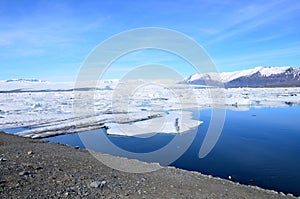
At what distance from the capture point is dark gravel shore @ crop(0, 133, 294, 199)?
15.5 feet

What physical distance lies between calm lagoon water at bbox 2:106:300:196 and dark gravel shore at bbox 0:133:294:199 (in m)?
1.23

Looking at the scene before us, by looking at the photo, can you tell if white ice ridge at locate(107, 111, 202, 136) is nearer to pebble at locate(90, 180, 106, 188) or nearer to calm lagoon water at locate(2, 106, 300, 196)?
calm lagoon water at locate(2, 106, 300, 196)

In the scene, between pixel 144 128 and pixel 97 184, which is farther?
pixel 144 128

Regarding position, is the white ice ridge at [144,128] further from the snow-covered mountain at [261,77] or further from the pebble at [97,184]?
the snow-covered mountain at [261,77]

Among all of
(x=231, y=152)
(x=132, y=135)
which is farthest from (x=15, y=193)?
(x=132, y=135)

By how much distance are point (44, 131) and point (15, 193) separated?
912cm

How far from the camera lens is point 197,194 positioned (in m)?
5.07

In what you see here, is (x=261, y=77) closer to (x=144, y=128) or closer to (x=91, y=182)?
(x=144, y=128)

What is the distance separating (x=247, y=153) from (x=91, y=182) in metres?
6.03

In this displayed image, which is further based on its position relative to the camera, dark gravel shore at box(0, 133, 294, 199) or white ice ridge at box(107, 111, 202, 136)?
white ice ridge at box(107, 111, 202, 136)

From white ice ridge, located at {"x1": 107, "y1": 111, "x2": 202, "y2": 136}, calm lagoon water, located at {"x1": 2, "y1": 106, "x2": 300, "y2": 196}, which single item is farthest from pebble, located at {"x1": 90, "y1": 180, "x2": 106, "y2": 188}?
white ice ridge, located at {"x1": 107, "y1": 111, "x2": 202, "y2": 136}

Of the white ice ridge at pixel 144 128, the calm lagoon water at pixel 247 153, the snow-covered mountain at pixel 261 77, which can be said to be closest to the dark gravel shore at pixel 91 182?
the calm lagoon water at pixel 247 153

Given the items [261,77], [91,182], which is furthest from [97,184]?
[261,77]

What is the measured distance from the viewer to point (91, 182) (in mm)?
5242
